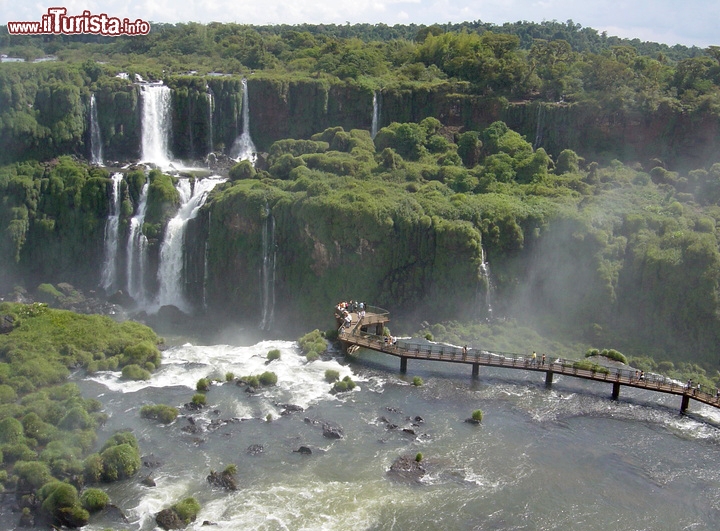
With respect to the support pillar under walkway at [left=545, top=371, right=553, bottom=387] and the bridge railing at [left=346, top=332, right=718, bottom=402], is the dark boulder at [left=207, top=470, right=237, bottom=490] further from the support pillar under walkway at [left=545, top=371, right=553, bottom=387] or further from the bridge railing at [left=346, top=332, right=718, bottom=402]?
the support pillar under walkway at [left=545, top=371, right=553, bottom=387]

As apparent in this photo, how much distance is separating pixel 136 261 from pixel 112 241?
11.7 feet

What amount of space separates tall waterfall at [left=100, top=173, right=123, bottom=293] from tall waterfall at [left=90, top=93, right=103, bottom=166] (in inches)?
452

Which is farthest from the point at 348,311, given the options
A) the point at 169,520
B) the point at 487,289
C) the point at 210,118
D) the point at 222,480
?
the point at 210,118

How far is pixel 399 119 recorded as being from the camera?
93562mm

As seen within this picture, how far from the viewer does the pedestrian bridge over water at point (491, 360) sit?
50.4 meters

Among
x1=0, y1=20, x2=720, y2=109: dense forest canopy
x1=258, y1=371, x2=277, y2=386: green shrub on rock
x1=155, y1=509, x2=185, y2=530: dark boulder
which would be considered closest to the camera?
x1=155, y1=509, x2=185, y2=530: dark boulder

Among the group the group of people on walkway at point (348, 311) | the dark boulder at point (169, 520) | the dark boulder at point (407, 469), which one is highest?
the group of people on walkway at point (348, 311)

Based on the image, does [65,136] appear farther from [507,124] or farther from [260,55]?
[507,124]

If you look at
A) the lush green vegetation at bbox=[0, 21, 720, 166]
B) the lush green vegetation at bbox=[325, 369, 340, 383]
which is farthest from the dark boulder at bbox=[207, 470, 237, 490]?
the lush green vegetation at bbox=[0, 21, 720, 166]

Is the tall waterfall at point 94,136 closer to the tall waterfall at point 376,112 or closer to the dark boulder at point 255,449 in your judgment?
the tall waterfall at point 376,112

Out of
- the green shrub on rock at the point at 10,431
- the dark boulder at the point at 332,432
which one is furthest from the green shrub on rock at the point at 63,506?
the dark boulder at the point at 332,432

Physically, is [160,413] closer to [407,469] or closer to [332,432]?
[332,432]

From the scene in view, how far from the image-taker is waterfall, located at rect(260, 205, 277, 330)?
68.6 metres

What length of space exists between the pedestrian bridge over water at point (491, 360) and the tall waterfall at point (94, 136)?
40052 millimetres
